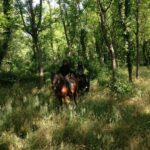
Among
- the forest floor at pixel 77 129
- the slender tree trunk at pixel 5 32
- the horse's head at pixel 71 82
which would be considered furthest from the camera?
the slender tree trunk at pixel 5 32

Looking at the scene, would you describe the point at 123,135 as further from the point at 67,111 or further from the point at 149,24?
the point at 149,24

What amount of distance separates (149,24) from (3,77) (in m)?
26.5

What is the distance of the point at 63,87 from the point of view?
561 inches

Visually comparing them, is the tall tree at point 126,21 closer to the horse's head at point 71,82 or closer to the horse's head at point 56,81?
the horse's head at point 71,82

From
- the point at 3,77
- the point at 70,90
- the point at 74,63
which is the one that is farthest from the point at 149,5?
the point at 70,90

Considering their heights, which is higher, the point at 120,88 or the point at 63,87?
the point at 63,87

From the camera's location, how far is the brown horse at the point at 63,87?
14.1m

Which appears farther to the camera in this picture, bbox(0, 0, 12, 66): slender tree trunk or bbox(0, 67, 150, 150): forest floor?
bbox(0, 0, 12, 66): slender tree trunk

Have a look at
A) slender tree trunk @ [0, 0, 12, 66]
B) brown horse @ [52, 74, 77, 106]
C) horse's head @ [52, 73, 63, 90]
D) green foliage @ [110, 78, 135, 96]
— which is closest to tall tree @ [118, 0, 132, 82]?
green foliage @ [110, 78, 135, 96]

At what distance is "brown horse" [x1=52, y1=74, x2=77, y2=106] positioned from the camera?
46.2ft

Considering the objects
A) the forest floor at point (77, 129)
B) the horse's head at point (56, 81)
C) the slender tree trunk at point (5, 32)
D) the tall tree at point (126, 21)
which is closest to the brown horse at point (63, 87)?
the horse's head at point (56, 81)

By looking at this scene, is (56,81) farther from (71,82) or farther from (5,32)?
(5,32)

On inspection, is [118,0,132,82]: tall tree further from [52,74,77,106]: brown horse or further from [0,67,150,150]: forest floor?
[0,67,150,150]: forest floor

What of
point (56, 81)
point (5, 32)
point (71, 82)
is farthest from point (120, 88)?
point (5, 32)
